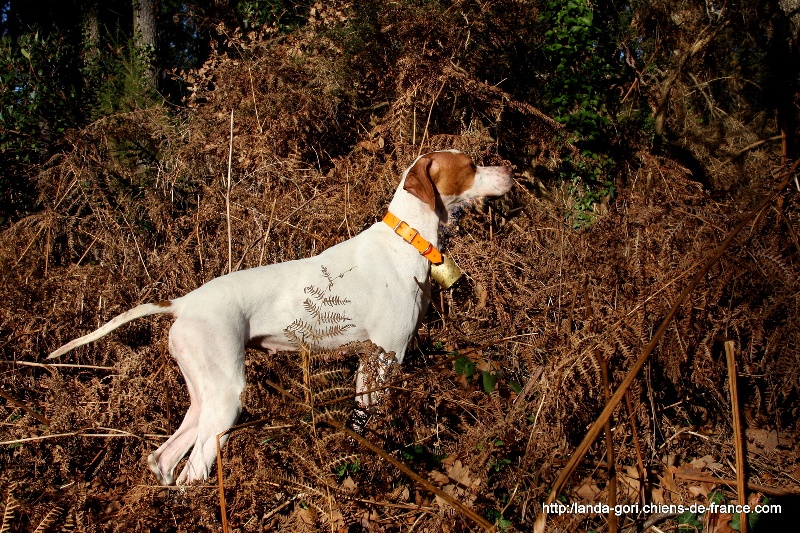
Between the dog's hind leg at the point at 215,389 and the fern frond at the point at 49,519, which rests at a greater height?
the dog's hind leg at the point at 215,389

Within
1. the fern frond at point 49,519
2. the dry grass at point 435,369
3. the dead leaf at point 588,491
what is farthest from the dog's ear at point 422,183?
the fern frond at point 49,519

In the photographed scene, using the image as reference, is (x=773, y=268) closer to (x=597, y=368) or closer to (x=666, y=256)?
(x=666, y=256)

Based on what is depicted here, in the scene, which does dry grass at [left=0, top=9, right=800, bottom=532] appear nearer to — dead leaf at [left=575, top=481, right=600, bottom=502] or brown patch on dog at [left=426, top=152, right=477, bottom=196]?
dead leaf at [left=575, top=481, right=600, bottom=502]

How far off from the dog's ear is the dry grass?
627 mm

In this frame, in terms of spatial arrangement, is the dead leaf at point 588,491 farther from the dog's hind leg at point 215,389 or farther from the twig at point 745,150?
the twig at point 745,150

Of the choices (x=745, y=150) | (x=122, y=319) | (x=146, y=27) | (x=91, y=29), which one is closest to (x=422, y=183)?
(x=122, y=319)

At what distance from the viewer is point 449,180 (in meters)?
3.97

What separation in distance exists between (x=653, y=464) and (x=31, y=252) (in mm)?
4497

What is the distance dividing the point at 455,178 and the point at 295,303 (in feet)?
4.40

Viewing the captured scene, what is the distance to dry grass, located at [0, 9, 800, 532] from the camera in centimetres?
273

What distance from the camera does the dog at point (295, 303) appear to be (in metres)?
3.08

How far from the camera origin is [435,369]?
320 centimetres

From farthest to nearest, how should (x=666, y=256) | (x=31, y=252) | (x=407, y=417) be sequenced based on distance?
(x=31, y=252) → (x=666, y=256) → (x=407, y=417)

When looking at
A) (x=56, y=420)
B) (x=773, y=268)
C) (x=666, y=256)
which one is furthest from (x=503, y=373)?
(x=56, y=420)
